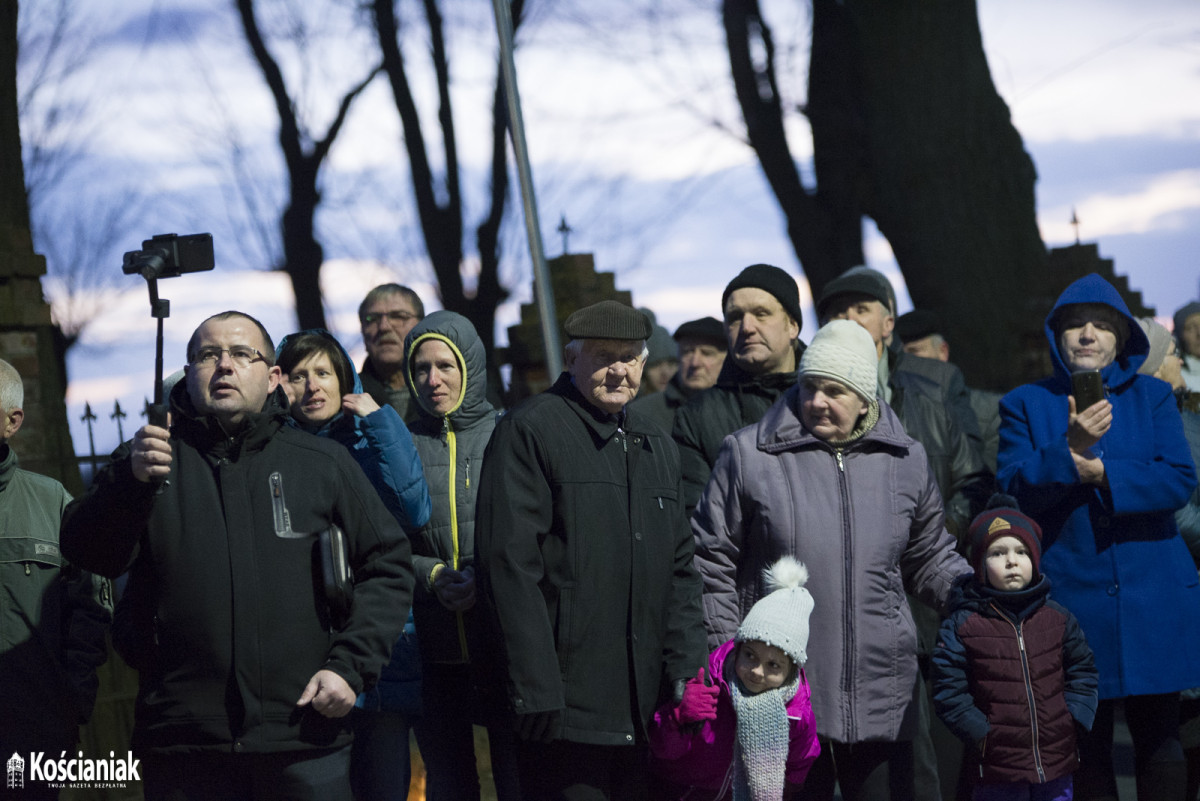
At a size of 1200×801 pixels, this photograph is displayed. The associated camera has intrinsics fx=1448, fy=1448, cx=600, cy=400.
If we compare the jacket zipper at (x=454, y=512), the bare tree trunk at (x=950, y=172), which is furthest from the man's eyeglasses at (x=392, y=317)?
the bare tree trunk at (x=950, y=172)

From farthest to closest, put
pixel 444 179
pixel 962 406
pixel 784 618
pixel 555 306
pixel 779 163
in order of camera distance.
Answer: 1. pixel 444 179
2. pixel 779 163
3. pixel 555 306
4. pixel 962 406
5. pixel 784 618

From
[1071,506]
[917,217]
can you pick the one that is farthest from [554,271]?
[1071,506]

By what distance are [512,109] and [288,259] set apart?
29.8 ft

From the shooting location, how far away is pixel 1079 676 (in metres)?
4.83

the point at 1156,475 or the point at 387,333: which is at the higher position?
the point at 387,333

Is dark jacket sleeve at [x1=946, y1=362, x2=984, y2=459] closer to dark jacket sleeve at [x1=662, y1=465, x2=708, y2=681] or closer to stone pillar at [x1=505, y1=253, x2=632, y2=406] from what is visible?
dark jacket sleeve at [x1=662, y1=465, x2=708, y2=681]

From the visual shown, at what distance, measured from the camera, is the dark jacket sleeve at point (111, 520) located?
374cm

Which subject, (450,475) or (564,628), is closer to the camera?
(564,628)

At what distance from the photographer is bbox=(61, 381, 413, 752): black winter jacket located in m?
3.79

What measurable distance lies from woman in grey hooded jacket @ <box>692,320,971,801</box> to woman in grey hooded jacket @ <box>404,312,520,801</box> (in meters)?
0.90

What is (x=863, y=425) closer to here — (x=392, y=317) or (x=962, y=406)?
(x=962, y=406)

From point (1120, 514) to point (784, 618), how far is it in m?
1.69

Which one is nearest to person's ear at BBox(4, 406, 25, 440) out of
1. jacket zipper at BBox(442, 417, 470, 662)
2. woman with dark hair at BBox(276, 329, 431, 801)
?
woman with dark hair at BBox(276, 329, 431, 801)

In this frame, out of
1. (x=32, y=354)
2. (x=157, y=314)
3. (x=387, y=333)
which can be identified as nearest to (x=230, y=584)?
(x=157, y=314)
